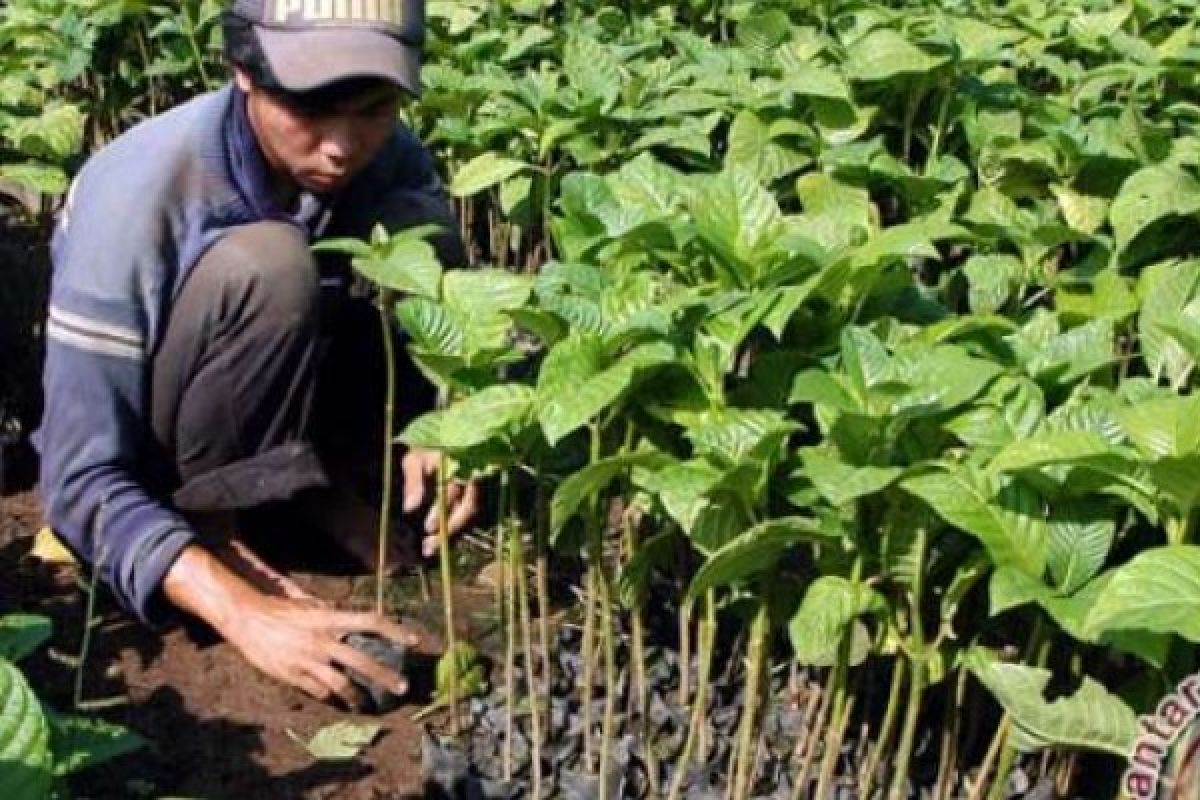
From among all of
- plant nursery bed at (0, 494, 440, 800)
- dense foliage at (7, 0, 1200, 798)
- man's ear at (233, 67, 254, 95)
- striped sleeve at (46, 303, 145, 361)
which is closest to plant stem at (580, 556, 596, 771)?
dense foliage at (7, 0, 1200, 798)

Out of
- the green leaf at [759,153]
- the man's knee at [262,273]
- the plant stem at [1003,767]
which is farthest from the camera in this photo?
the green leaf at [759,153]

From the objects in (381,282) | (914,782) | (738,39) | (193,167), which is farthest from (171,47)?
(914,782)

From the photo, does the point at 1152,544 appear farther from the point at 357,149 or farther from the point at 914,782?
the point at 357,149

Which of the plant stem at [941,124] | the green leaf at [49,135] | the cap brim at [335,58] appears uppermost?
the cap brim at [335,58]

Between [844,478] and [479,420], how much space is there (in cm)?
42

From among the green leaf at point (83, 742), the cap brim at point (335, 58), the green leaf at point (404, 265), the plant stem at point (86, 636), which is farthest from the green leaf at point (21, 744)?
the cap brim at point (335, 58)

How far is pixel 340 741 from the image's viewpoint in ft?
7.73

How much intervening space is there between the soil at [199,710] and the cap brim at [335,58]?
74 cm

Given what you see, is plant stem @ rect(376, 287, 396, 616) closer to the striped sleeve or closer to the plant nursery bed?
the plant nursery bed

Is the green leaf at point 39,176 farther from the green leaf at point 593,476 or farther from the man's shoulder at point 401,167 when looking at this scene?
the green leaf at point 593,476

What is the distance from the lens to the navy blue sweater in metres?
2.45

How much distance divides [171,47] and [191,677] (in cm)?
184

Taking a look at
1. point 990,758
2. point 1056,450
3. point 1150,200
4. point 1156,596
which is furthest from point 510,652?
point 1150,200

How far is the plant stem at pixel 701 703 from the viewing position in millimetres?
2100
